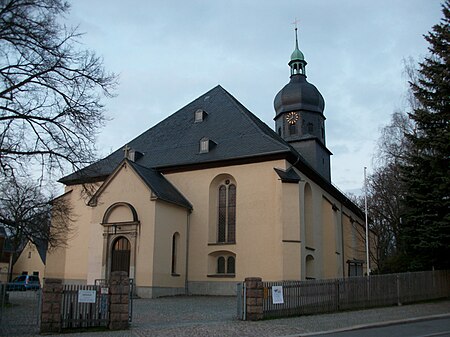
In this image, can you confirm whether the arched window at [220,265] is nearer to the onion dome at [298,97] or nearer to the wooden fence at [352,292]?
the wooden fence at [352,292]

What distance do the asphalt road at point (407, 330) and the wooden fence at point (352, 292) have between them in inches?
115

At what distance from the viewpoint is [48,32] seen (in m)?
14.5

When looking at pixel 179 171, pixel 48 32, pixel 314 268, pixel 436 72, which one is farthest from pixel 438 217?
pixel 48 32

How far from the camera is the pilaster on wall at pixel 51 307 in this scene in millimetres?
11938

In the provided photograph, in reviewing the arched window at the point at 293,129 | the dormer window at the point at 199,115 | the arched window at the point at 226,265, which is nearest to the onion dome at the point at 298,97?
the arched window at the point at 293,129

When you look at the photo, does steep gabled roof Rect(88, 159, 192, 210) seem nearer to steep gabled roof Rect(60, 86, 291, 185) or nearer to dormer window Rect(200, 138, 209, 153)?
steep gabled roof Rect(60, 86, 291, 185)

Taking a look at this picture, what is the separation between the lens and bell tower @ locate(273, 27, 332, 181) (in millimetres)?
34094

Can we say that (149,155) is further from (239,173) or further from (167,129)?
(239,173)

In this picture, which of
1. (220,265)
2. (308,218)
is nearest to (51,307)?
(220,265)

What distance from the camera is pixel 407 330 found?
12320 mm

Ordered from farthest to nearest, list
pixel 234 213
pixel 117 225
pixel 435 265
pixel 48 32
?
pixel 234 213
pixel 117 225
pixel 435 265
pixel 48 32

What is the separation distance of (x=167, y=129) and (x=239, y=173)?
736 centimetres

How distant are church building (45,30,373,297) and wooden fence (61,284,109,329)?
28.3 ft

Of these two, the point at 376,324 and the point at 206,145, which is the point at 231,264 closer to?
the point at 206,145
